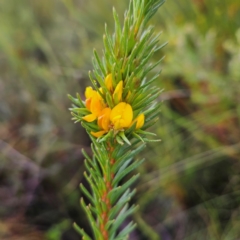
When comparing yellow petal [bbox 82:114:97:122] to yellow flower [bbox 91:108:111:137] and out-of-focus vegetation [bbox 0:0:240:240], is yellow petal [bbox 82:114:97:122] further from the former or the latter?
out-of-focus vegetation [bbox 0:0:240:240]

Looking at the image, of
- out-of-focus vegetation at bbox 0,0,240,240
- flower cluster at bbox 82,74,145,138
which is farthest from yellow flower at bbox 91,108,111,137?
out-of-focus vegetation at bbox 0,0,240,240

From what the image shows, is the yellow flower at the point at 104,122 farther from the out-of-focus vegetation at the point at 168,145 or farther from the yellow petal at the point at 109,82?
the out-of-focus vegetation at the point at 168,145

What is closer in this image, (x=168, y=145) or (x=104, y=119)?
(x=104, y=119)

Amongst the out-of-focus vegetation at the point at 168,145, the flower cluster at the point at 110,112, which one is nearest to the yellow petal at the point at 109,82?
the flower cluster at the point at 110,112

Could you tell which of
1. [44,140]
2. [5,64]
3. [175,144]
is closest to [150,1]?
[175,144]

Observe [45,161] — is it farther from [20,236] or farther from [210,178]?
[210,178]

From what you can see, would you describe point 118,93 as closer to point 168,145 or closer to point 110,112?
point 110,112

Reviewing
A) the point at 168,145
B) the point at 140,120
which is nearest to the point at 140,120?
the point at 140,120
